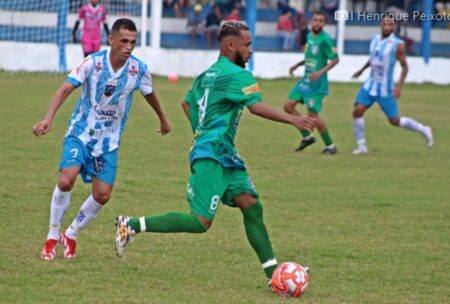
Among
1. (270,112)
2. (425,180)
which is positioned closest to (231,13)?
(425,180)

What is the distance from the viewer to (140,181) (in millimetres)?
12328

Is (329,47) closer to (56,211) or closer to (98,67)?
(98,67)

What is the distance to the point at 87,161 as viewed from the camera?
26.1 feet

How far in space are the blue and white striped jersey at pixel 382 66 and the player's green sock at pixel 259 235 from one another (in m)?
9.06

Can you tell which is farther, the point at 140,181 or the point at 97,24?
the point at 97,24

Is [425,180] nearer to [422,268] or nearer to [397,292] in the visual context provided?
[422,268]

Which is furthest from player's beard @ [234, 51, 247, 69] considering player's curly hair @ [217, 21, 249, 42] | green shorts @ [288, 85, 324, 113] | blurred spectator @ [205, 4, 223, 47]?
blurred spectator @ [205, 4, 223, 47]

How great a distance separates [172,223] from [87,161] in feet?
3.85

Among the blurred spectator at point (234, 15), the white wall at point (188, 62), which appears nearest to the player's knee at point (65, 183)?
the white wall at point (188, 62)

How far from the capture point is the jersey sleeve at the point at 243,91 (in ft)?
22.8

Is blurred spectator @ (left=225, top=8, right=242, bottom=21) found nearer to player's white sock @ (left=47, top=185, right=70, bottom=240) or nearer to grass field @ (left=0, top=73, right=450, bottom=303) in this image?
grass field @ (left=0, top=73, right=450, bottom=303)

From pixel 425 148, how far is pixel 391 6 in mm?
19453

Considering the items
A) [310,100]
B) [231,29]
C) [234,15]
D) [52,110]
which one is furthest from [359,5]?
[231,29]

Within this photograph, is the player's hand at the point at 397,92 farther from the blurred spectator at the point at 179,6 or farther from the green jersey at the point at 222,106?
the blurred spectator at the point at 179,6
